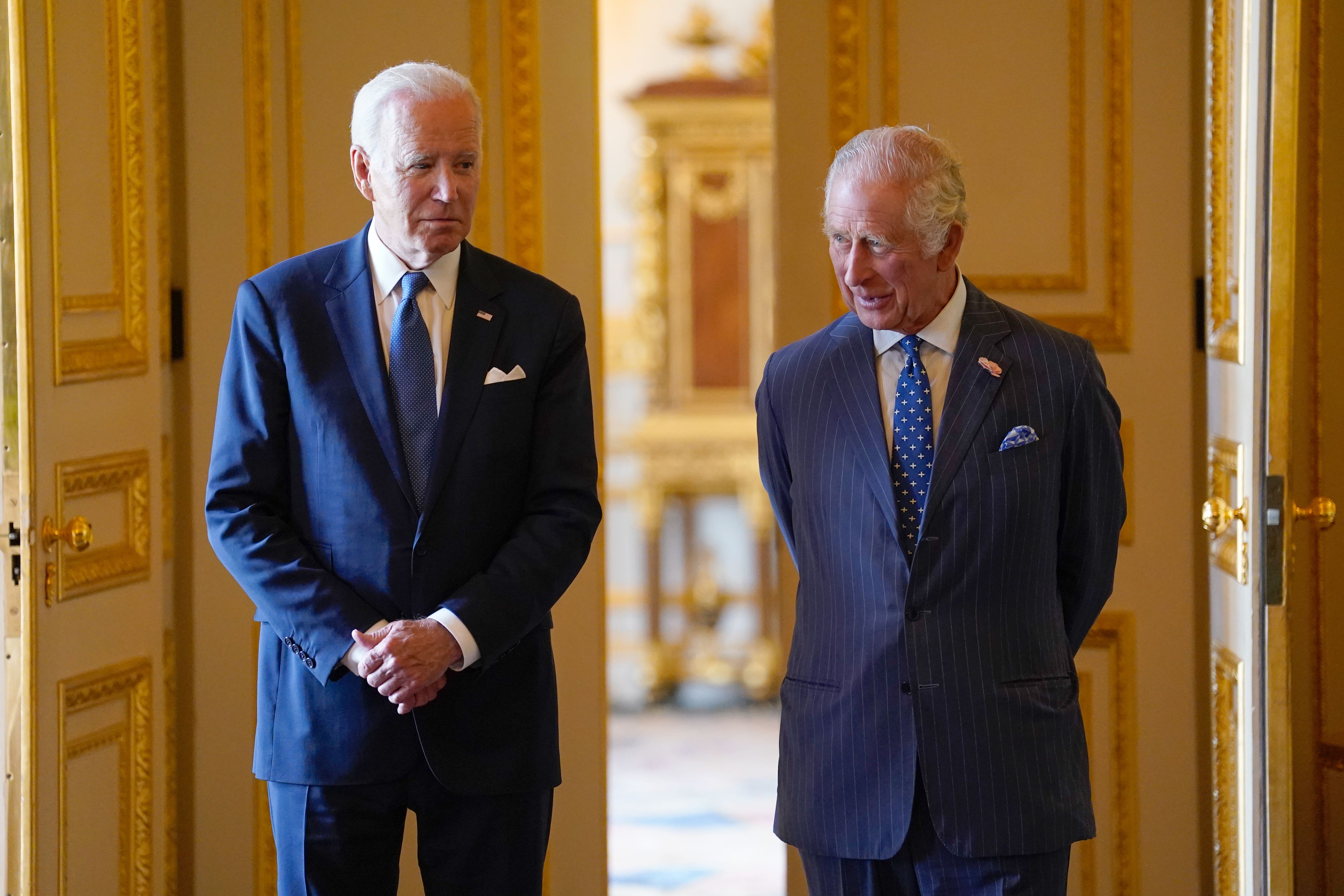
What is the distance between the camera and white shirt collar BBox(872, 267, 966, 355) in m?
1.93

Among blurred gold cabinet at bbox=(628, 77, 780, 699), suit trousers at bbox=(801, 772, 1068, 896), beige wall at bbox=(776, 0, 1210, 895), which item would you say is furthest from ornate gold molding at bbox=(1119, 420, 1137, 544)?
blurred gold cabinet at bbox=(628, 77, 780, 699)

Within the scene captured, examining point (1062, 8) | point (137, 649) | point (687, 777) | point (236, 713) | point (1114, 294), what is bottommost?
point (687, 777)

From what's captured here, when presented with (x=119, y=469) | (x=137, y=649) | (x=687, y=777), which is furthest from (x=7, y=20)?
(x=687, y=777)

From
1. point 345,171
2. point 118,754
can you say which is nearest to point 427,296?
point 345,171

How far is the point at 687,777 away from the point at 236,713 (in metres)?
2.43

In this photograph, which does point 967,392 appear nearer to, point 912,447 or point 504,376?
point 912,447

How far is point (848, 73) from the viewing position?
9.93 feet

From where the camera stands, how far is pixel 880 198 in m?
1.84

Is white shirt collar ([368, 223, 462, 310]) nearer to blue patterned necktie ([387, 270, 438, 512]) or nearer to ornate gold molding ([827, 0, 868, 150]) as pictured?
blue patterned necktie ([387, 270, 438, 512])

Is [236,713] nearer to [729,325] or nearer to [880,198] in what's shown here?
[880,198]

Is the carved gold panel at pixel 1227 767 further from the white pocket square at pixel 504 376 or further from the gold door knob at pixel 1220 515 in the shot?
the white pocket square at pixel 504 376

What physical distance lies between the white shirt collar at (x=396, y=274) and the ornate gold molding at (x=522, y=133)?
1058mm

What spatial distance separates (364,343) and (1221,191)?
60.2 inches

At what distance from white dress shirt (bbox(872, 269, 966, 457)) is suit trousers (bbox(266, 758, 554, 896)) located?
74 centimetres
